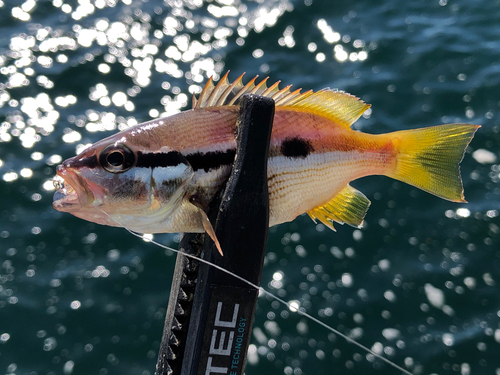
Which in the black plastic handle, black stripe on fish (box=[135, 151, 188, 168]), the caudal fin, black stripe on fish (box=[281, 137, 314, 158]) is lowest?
the black plastic handle

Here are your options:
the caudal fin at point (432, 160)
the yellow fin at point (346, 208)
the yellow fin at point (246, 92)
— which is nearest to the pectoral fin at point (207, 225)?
the yellow fin at point (246, 92)

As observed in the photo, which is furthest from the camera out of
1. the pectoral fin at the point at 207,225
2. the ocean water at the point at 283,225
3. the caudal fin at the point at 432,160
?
the ocean water at the point at 283,225

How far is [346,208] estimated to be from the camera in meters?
1.89

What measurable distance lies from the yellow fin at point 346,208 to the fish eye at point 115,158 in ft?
2.54

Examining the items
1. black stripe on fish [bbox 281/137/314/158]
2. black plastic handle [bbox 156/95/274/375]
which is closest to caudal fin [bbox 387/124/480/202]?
black stripe on fish [bbox 281/137/314/158]

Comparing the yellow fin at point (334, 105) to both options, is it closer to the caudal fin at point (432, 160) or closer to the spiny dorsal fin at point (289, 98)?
the spiny dorsal fin at point (289, 98)

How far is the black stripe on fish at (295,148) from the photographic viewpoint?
1662 mm

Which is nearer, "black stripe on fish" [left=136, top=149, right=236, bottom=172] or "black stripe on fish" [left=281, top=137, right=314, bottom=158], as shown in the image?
"black stripe on fish" [left=136, top=149, right=236, bottom=172]

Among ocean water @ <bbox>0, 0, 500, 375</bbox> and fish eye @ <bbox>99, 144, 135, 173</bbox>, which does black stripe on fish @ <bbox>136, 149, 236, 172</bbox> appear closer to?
fish eye @ <bbox>99, 144, 135, 173</bbox>

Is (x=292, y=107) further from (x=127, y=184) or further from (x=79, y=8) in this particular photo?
(x=79, y=8)

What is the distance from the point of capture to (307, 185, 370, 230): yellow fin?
187cm

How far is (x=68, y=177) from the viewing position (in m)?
1.46

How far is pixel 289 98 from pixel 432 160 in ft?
2.25

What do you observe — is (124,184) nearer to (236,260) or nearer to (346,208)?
(236,260)
